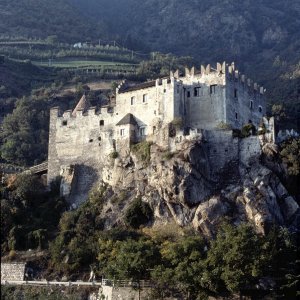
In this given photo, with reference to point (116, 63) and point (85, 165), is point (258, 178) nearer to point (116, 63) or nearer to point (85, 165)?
point (85, 165)

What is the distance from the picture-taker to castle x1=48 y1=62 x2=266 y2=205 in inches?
2948

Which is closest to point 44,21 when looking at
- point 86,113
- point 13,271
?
point 86,113

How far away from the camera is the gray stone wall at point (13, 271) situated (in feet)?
230

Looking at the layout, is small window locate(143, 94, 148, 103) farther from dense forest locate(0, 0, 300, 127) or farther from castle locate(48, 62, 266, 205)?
dense forest locate(0, 0, 300, 127)

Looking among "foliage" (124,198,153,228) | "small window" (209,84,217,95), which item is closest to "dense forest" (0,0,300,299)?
"foliage" (124,198,153,228)

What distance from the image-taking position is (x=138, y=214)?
2810 inches

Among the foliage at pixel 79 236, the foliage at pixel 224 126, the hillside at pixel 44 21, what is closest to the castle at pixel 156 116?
the foliage at pixel 224 126

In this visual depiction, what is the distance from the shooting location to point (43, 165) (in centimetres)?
8475

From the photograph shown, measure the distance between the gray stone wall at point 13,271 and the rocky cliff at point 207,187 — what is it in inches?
316

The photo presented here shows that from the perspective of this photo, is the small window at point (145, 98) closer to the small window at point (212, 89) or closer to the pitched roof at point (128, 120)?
the pitched roof at point (128, 120)

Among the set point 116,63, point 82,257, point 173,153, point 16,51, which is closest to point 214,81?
point 173,153

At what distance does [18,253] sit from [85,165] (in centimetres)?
1121

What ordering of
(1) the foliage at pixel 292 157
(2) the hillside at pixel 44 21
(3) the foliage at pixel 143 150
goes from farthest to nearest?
1. (2) the hillside at pixel 44 21
2. (3) the foliage at pixel 143 150
3. (1) the foliage at pixel 292 157

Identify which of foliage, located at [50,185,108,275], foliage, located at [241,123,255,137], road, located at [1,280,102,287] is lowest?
road, located at [1,280,102,287]
